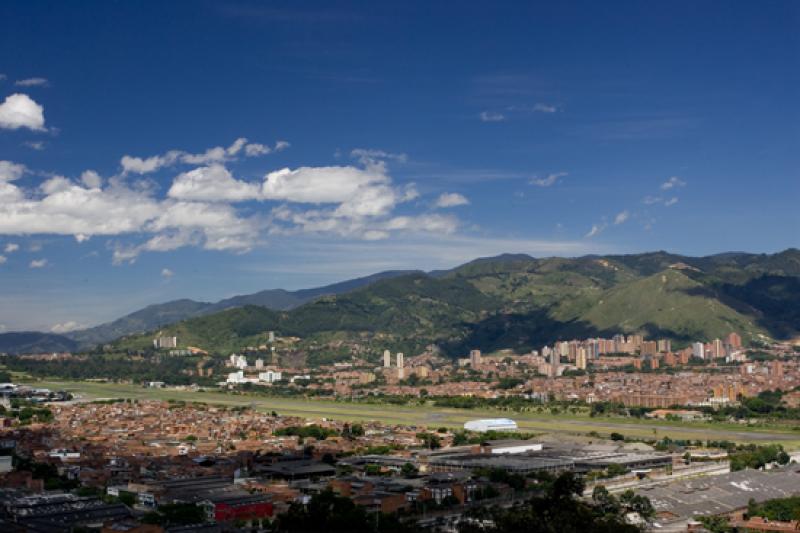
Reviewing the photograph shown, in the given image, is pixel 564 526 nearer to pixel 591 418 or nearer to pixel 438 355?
pixel 591 418

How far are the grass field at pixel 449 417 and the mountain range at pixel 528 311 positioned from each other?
33.4 meters

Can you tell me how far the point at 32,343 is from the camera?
541 ft

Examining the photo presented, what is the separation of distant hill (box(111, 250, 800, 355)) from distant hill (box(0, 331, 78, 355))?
63431 mm

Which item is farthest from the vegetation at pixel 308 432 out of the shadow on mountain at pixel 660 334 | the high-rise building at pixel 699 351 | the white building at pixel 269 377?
the shadow on mountain at pixel 660 334

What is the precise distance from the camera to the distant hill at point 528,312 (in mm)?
87188

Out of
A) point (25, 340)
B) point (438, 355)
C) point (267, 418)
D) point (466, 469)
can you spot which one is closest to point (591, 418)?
point (267, 418)

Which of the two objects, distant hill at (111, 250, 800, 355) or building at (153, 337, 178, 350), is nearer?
distant hill at (111, 250, 800, 355)

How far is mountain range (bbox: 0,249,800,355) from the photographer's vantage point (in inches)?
3438

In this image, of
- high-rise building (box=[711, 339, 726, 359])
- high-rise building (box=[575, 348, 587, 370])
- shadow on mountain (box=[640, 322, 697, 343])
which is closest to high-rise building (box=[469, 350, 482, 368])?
high-rise building (box=[575, 348, 587, 370])

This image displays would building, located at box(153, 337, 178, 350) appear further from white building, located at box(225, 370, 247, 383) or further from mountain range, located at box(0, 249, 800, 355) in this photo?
white building, located at box(225, 370, 247, 383)

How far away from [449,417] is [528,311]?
62947mm

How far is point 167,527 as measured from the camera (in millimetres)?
17016

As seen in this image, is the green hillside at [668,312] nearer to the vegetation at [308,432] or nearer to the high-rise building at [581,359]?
the high-rise building at [581,359]

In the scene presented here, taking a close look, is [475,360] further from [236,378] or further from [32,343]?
[32,343]
